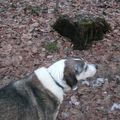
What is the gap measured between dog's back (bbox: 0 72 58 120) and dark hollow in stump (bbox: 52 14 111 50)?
255 centimetres

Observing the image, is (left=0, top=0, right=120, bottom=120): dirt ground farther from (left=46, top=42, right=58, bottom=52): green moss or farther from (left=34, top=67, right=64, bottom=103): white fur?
(left=34, top=67, right=64, bottom=103): white fur

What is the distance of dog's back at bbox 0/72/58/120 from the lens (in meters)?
5.39

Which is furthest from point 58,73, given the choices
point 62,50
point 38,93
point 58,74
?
point 62,50

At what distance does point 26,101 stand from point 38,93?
21 centimetres

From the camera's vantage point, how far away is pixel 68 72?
5574mm

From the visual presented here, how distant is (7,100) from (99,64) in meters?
2.66

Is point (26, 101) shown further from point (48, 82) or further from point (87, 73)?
point (87, 73)

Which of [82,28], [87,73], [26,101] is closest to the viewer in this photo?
[26,101]

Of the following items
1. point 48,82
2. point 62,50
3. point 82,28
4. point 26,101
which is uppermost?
point 48,82

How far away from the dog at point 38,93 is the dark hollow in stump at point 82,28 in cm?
232

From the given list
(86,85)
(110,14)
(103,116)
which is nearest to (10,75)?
(86,85)

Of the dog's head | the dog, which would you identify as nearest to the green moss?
the dog's head

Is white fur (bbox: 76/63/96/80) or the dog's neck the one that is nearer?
the dog's neck

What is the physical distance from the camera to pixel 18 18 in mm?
9070
